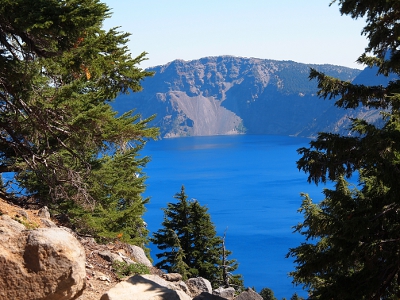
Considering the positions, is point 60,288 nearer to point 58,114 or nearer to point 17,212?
point 17,212

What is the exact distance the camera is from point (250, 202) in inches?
3157

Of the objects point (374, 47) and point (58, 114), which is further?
point (58, 114)

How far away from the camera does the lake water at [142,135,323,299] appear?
5419 centimetres

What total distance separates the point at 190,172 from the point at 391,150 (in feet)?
371

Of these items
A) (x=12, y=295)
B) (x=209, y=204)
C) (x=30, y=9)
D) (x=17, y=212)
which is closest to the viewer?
(x=12, y=295)

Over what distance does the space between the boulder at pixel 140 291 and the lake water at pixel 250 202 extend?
14568 millimetres

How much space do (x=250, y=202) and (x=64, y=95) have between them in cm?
7297

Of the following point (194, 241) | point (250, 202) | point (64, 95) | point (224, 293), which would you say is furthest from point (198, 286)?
point (250, 202)

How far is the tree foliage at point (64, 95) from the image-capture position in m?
6.09

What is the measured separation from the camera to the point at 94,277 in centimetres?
754

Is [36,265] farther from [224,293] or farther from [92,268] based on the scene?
[224,293]

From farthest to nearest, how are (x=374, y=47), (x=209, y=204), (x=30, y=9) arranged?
(x=209, y=204) < (x=374, y=47) < (x=30, y=9)

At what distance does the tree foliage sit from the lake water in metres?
9.38

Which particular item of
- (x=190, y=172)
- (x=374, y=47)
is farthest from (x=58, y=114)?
(x=190, y=172)
